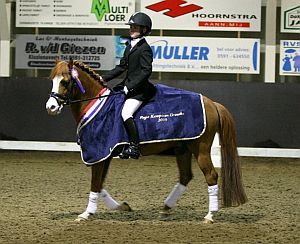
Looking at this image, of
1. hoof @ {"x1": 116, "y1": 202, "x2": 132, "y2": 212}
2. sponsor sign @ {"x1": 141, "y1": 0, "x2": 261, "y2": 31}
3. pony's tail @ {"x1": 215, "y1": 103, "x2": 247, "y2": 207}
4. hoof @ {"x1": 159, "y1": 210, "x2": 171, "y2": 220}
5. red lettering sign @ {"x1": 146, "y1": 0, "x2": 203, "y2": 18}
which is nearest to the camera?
pony's tail @ {"x1": 215, "y1": 103, "x2": 247, "y2": 207}

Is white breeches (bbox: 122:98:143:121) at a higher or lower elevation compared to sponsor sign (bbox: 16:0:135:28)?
lower

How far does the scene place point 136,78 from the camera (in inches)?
257

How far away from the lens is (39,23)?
40.1 feet

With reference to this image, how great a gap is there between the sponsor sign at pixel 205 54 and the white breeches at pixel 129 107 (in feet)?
18.8

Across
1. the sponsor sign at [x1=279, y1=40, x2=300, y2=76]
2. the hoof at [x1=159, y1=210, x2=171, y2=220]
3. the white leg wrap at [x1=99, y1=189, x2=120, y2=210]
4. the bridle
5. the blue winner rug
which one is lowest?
the hoof at [x1=159, y1=210, x2=171, y2=220]

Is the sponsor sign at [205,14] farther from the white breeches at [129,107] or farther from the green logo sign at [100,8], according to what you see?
the white breeches at [129,107]

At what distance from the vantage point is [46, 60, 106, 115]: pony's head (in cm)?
638

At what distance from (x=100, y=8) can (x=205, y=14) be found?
1.69 meters

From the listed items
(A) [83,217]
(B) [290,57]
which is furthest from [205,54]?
(A) [83,217]

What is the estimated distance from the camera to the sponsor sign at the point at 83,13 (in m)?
12.2

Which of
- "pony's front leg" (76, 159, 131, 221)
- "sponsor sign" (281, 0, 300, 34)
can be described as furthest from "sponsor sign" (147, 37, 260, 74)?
"pony's front leg" (76, 159, 131, 221)

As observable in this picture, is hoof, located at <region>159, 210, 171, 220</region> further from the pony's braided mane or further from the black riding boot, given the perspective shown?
the pony's braided mane

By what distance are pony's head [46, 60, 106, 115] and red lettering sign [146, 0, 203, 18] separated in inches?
229

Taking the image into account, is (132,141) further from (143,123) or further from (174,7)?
(174,7)
